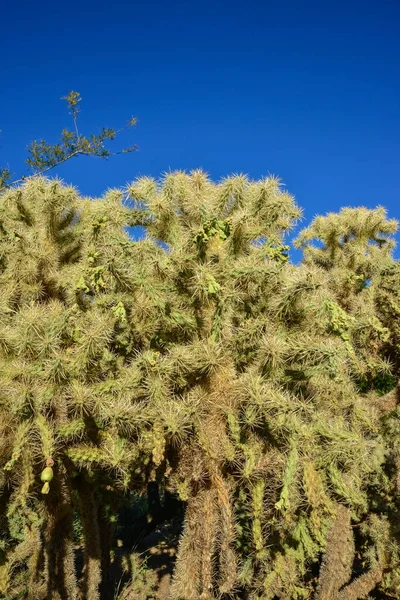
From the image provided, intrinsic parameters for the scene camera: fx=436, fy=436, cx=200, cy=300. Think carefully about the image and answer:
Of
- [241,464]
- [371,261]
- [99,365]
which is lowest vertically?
[241,464]

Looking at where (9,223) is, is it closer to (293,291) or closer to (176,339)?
(176,339)

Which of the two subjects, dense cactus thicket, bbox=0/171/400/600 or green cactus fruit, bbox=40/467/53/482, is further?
dense cactus thicket, bbox=0/171/400/600

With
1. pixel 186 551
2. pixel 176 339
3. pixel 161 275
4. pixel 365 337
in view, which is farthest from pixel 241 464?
pixel 365 337

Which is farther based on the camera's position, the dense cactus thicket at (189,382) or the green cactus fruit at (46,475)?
the dense cactus thicket at (189,382)

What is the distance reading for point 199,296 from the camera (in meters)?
3.39

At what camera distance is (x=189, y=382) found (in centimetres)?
348

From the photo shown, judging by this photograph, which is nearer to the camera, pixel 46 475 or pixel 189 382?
pixel 46 475

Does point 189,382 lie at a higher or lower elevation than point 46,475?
higher

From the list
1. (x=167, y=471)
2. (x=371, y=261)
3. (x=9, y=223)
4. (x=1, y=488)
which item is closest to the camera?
(x=1, y=488)

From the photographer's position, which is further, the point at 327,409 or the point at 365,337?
the point at 365,337

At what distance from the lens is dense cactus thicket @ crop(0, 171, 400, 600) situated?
3.13 meters

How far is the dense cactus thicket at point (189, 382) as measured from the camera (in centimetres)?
313

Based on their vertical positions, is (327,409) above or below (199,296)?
below

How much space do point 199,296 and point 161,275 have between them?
421 mm
